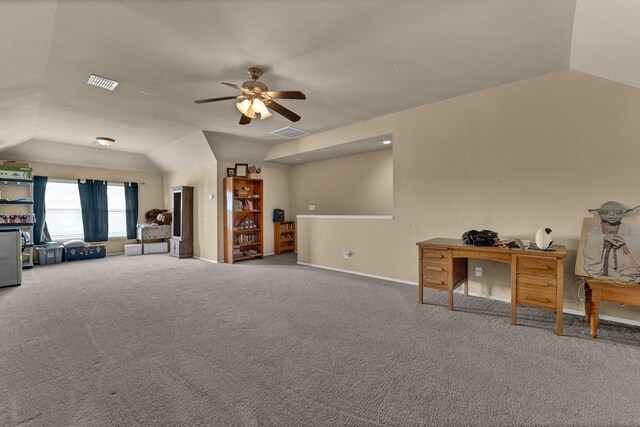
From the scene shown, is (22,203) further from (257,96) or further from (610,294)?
(610,294)

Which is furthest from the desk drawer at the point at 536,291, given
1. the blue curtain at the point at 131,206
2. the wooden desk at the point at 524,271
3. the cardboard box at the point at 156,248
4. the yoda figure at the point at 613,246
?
the blue curtain at the point at 131,206

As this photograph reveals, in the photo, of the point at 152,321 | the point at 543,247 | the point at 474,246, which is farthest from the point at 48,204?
the point at 543,247

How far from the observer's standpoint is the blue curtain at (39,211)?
6.77m

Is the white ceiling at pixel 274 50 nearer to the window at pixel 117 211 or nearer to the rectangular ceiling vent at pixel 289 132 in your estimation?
the rectangular ceiling vent at pixel 289 132

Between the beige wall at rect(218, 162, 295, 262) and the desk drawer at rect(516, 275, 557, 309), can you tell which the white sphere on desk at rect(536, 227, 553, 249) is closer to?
the desk drawer at rect(516, 275, 557, 309)

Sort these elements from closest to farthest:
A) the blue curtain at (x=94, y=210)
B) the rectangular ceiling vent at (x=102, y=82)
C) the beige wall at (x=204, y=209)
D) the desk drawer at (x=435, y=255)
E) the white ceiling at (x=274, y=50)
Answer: the white ceiling at (x=274, y=50), the desk drawer at (x=435, y=255), the rectangular ceiling vent at (x=102, y=82), the beige wall at (x=204, y=209), the blue curtain at (x=94, y=210)

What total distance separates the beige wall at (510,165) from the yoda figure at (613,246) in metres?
0.15

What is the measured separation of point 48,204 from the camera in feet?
23.2

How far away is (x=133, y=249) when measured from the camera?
783cm

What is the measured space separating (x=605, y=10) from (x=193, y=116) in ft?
17.1

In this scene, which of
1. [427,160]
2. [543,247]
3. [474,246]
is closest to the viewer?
[543,247]

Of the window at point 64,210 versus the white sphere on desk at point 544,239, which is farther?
the window at point 64,210

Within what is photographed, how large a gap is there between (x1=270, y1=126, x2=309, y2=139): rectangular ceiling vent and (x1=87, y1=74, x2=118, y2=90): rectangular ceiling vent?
9.21 feet

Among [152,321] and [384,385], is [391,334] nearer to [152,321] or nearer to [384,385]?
[384,385]
